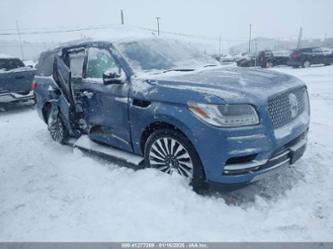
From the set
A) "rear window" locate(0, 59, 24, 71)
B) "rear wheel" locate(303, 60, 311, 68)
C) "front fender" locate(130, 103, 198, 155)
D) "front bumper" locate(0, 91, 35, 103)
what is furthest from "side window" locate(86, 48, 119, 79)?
"rear wheel" locate(303, 60, 311, 68)

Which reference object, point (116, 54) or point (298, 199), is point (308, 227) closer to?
point (298, 199)

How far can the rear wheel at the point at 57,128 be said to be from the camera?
5.74 meters

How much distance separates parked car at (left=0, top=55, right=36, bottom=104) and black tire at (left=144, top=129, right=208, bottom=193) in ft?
22.9

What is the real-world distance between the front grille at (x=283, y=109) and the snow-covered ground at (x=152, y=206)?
874mm

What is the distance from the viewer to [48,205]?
142 inches

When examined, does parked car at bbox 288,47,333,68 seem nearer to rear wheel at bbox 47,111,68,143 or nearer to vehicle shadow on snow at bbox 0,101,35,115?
vehicle shadow on snow at bbox 0,101,35,115

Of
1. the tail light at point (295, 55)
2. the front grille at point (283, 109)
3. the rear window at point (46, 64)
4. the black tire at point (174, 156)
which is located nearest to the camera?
the front grille at point (283, 109)

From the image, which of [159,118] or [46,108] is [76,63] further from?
[159,118]

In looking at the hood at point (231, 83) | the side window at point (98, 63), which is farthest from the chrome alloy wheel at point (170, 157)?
the side window at point (98, 63)

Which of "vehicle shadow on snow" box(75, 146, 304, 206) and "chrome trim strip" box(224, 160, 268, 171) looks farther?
"vehicle shadow on snow" box(75, 146, 304, 206)

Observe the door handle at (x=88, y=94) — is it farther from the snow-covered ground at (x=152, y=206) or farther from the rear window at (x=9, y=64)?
the rear window at (x=9, y=64)

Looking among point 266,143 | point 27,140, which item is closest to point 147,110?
point 266,143

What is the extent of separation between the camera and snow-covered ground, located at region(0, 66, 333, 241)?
2.95 m

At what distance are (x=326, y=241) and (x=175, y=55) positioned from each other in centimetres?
318
